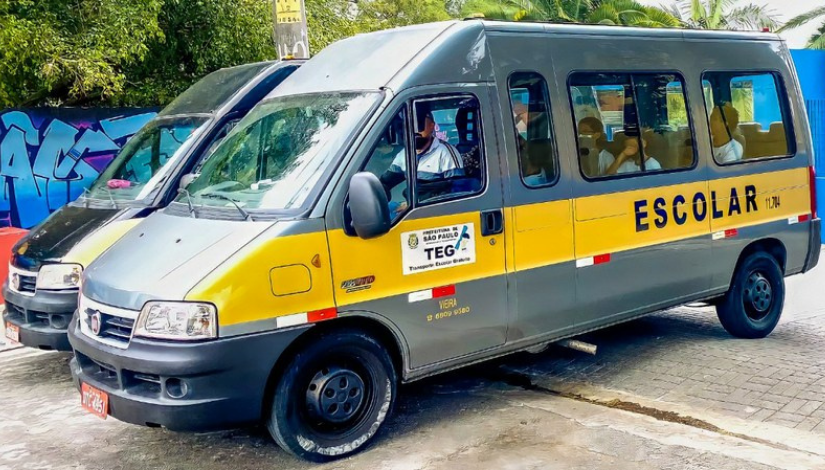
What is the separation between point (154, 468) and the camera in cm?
507

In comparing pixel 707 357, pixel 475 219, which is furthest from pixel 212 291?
pixel 707 357

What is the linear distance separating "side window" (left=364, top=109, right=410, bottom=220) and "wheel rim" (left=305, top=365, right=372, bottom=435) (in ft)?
3.19

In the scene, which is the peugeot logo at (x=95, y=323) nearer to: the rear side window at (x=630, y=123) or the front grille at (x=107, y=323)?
the front grille at (x=107, y=323)

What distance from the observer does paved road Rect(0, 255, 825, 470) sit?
502 centimetres

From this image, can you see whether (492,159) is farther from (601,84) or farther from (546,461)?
(546,461)

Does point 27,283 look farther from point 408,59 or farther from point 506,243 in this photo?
point 506,243

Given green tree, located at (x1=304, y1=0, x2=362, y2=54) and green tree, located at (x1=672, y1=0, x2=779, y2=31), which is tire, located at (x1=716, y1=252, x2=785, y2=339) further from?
green tree, located at (x1=672, y1=0, x2=779, y2=31)

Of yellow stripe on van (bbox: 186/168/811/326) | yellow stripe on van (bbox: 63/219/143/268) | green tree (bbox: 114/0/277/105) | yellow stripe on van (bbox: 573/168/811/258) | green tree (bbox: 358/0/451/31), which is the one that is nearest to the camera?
yellow stripe on van (bbox: 186/168/811/326)

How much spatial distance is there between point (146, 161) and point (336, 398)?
3.83m

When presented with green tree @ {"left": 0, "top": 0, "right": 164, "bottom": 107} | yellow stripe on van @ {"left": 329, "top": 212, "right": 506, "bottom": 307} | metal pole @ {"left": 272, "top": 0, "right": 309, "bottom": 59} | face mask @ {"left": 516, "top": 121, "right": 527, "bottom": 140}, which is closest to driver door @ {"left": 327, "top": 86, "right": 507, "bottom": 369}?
yellow stripe on van @ {"left": 329, "top": 212, "right": 506, "bottom": 307}

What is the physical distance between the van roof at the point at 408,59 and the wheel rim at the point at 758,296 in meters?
2.95

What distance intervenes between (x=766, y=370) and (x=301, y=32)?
634cm

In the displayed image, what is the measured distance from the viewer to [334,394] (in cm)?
490

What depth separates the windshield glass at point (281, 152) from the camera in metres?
4.92
